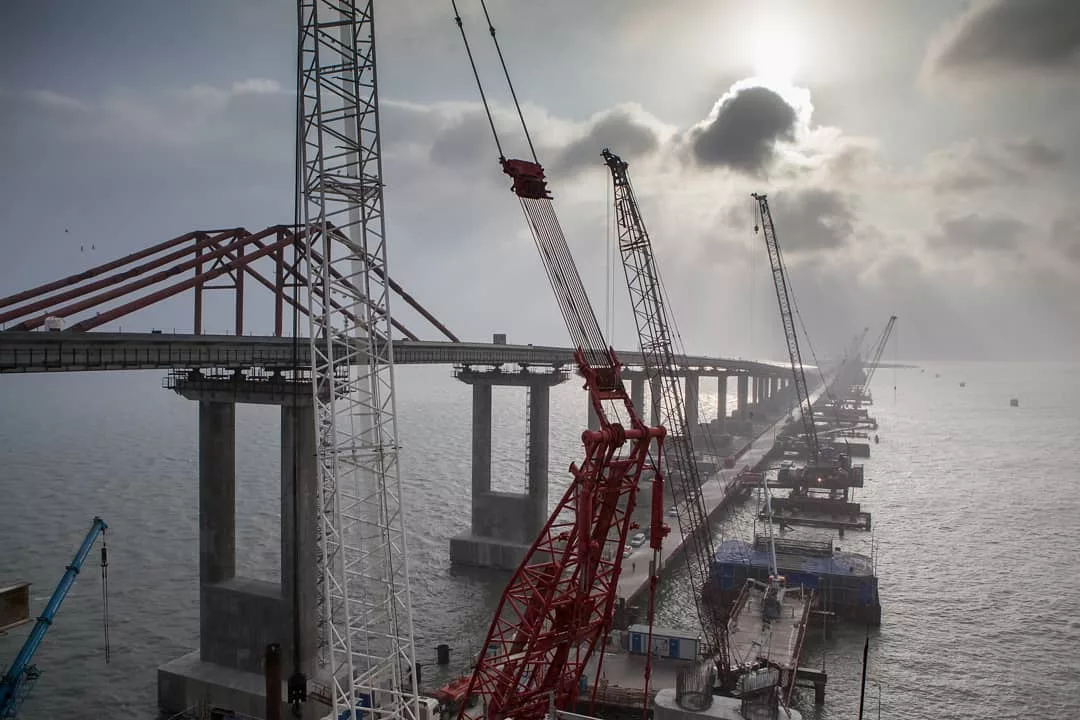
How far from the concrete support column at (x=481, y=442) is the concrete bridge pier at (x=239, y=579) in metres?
27.9

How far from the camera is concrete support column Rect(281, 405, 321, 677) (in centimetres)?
4034

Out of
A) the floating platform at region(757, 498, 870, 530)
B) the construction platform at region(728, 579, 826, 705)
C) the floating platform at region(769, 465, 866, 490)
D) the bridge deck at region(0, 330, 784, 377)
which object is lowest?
the floating platform at region(757, 498, 870, 530)

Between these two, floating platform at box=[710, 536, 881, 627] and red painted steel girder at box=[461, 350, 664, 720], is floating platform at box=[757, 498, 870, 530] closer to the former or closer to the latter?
floating platform at box=[710, 536, 881, 627]

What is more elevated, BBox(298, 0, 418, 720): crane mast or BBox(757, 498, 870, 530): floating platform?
BBox(298, 0, 418, 720): crane mast

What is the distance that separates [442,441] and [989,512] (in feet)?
366

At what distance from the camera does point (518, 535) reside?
2675 inches

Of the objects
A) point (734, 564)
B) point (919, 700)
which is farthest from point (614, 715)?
point (734, 564)

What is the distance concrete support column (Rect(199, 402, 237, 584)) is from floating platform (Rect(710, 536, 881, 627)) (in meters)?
37.0

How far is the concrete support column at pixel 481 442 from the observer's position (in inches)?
2734

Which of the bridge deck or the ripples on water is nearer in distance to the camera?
the bridge deck

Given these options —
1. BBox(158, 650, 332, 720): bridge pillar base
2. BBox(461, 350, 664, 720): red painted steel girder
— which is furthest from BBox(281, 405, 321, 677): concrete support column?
BBox(461, 350, 664, 720): red painted steel girder

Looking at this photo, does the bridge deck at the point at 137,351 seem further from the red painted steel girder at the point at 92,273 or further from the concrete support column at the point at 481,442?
the concrete support column at the point at 481,442

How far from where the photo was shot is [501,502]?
6844cm

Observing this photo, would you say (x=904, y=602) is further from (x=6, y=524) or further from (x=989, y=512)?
(x=6, y=524)
